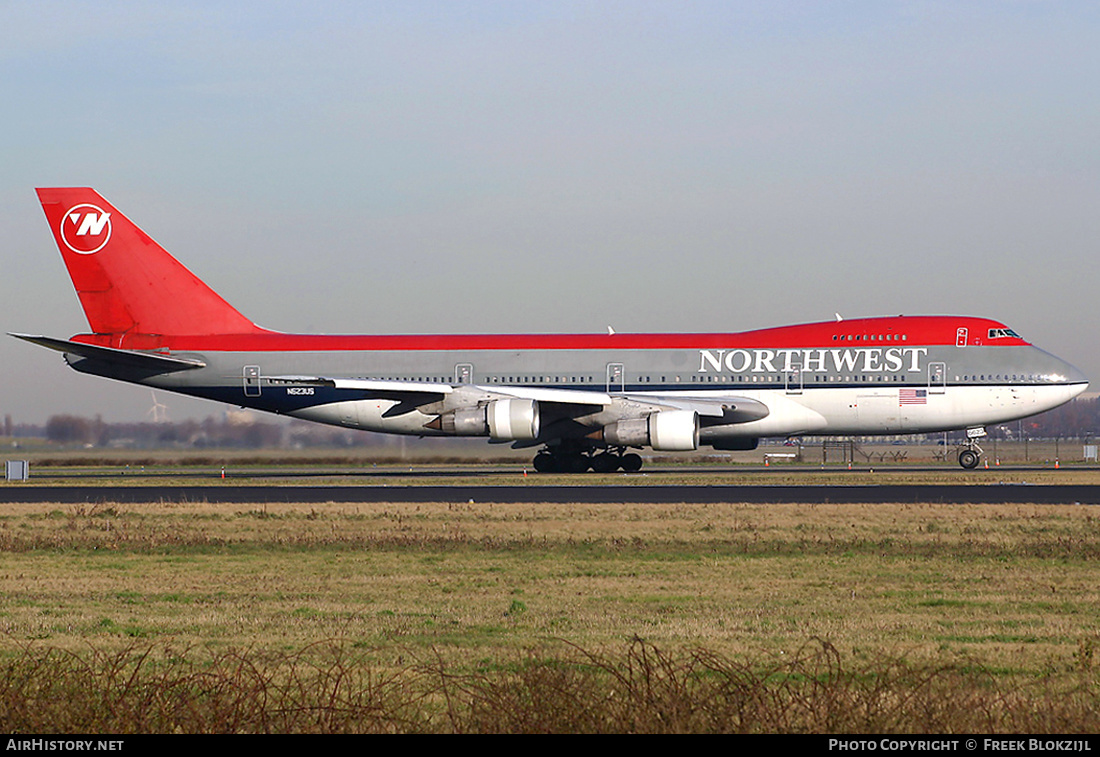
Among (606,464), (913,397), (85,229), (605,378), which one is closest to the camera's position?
(913,397)

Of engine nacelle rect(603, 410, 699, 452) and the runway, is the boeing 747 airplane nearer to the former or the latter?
engine nacelle rect(603, 410, 699, 452)

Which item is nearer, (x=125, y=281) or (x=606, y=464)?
(x=606, y=464)

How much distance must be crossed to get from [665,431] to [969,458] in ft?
42.9

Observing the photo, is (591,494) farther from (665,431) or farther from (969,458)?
(969,458)

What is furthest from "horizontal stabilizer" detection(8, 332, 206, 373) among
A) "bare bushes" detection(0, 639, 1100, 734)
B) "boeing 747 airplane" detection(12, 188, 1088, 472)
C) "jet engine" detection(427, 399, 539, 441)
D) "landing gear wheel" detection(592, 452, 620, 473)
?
"bare bushes" detection(0, 639, 1100, 734)

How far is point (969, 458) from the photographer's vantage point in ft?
147

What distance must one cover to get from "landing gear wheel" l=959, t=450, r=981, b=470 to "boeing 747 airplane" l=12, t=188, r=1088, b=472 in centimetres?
6

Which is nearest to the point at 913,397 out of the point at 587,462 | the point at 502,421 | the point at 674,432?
the point at 674,432

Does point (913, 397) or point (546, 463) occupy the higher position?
point (913, 397)

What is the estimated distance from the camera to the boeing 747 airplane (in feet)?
136

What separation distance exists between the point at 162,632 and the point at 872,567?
9.77 m

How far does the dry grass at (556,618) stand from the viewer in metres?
7.46

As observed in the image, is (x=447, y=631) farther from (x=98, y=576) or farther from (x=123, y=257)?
(x=123, y=257)

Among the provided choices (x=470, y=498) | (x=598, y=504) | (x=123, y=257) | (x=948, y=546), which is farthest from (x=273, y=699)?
(x=123, y=257)
